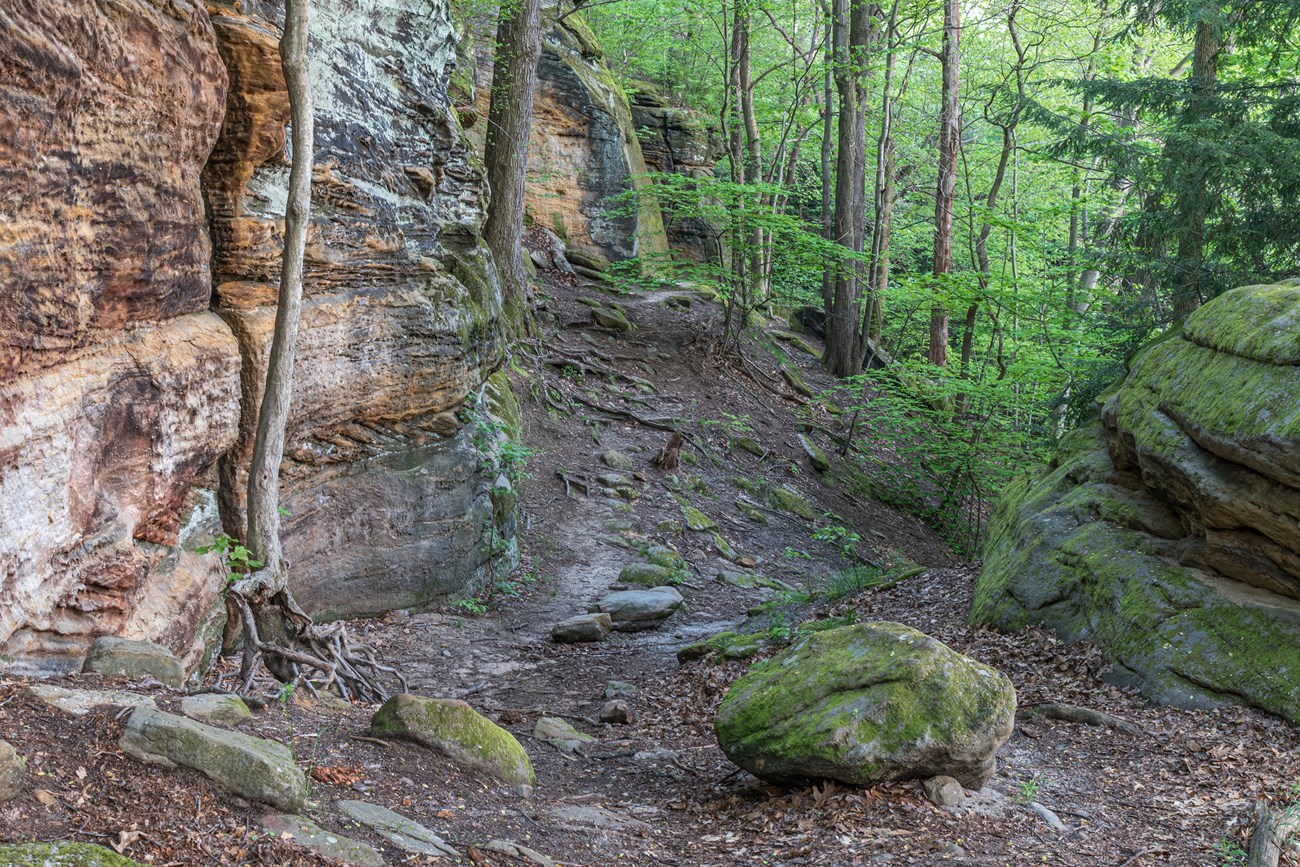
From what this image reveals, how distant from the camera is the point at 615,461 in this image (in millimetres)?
13969

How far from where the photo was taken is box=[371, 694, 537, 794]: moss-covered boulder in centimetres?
512

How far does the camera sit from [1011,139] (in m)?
17.7

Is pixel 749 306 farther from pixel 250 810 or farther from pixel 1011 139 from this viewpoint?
pixel 250 810

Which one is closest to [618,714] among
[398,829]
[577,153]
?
[398,829]

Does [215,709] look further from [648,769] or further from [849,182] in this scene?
[849,182]

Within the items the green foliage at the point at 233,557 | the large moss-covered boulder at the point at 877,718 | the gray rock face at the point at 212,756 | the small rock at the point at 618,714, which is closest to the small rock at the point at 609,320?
the small rock at the point at 618,714

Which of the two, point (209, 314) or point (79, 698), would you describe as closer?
point (79, 698)

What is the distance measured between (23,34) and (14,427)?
195 centimetres

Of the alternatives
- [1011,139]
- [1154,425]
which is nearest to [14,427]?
[1154,425]

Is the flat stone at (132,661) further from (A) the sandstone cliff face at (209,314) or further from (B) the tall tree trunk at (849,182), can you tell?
(B) the tall tree trunk at (849,182)

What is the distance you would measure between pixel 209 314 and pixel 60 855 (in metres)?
4.71

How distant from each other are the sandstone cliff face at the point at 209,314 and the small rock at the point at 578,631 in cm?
132

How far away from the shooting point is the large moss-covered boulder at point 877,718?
15.6 ft

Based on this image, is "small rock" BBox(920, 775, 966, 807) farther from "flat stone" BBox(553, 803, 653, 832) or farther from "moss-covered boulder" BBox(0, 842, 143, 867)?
"moss-covered boulder" BBox(0, 842, 143, 867)
